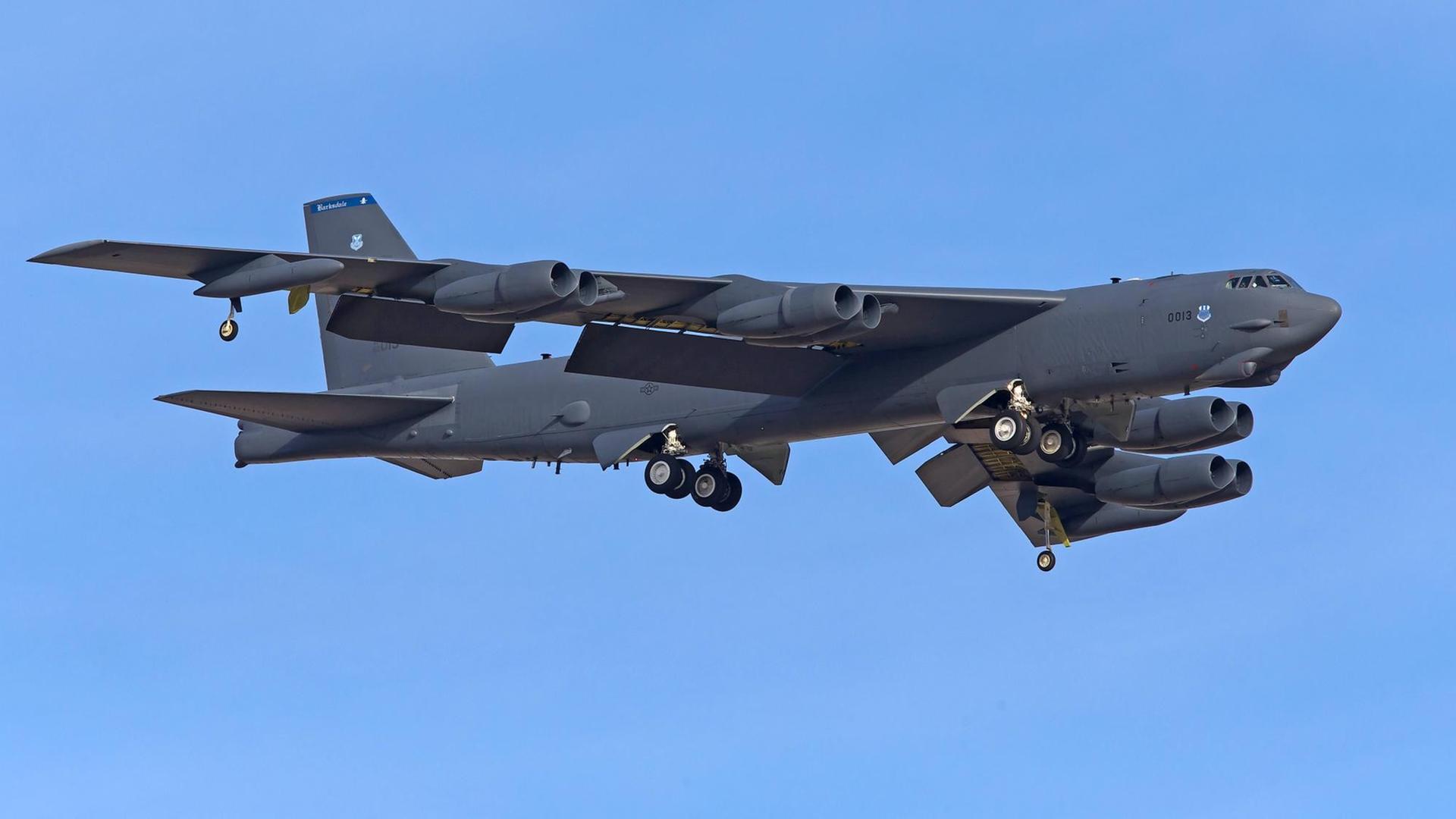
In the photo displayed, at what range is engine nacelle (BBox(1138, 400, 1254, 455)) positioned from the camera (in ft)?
120

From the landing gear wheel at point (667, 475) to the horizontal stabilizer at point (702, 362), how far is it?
2.25 m

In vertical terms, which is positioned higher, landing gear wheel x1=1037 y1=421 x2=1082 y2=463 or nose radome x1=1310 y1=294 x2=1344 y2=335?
nose radome x1=1310 y1=294 x2=1344 y2=335

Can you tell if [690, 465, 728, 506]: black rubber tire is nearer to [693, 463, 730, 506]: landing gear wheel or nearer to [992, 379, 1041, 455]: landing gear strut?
[693, 463, 730, 506]: landing gear wheel

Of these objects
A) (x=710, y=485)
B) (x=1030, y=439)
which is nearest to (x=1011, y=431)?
(x=1030, y=439)

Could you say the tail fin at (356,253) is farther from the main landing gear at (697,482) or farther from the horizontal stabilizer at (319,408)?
the main landing gear at (697,482)

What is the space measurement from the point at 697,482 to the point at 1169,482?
8.19m

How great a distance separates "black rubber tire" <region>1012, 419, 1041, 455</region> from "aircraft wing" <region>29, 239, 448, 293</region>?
350 inches

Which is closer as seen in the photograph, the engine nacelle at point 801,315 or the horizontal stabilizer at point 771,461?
the engine nacelle at point 801,315

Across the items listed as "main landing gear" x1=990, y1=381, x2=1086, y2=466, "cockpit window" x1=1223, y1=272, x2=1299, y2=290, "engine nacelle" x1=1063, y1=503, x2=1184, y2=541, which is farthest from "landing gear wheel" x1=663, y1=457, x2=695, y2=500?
"cockpit window" x1=1223, y1=272, x2=1299, y2=290

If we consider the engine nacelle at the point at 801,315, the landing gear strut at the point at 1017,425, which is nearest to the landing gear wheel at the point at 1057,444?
the landing gear strut at the point at 1017,425

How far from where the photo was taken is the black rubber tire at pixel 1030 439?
33.7 meters

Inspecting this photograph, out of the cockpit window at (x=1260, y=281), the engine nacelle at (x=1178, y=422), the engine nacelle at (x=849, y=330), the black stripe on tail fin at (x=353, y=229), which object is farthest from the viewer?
the black stripe on tail fin at (x=353, y=229)

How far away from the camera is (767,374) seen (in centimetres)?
3584

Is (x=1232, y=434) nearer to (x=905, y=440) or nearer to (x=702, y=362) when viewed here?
(x=905, y=440)
